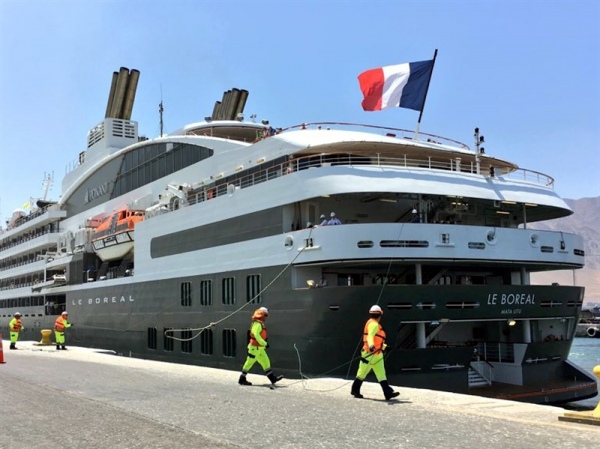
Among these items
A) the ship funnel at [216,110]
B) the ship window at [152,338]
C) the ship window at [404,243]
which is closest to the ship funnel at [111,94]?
the ship funnel at [216,110]

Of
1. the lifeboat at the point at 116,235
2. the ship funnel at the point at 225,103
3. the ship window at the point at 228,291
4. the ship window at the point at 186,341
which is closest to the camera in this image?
the ship window at the point at 228,291

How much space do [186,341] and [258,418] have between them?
1186 centimetres

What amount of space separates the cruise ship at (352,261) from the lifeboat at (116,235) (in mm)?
1054

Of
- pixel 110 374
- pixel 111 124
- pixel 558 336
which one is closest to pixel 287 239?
pixel 110 374

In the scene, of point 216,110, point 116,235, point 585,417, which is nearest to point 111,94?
point 216,110

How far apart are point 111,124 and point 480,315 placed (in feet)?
74.3

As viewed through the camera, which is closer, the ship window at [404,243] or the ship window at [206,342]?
the ship window at [404,243]

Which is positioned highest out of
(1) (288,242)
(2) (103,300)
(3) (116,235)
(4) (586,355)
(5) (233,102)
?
(5) (233,102)

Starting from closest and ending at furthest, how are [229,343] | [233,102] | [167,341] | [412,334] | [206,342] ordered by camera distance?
[412,334], [229,343], [206,342], [167,341], [233,102]

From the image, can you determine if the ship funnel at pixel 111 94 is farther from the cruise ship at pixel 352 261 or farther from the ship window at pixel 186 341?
the ship window at pixel 186 341

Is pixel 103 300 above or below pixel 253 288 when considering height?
below

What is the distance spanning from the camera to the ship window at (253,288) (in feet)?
53.1

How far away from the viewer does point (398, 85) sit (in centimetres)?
1750

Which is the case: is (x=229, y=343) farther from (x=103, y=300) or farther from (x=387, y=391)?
(x=103, y=300)
